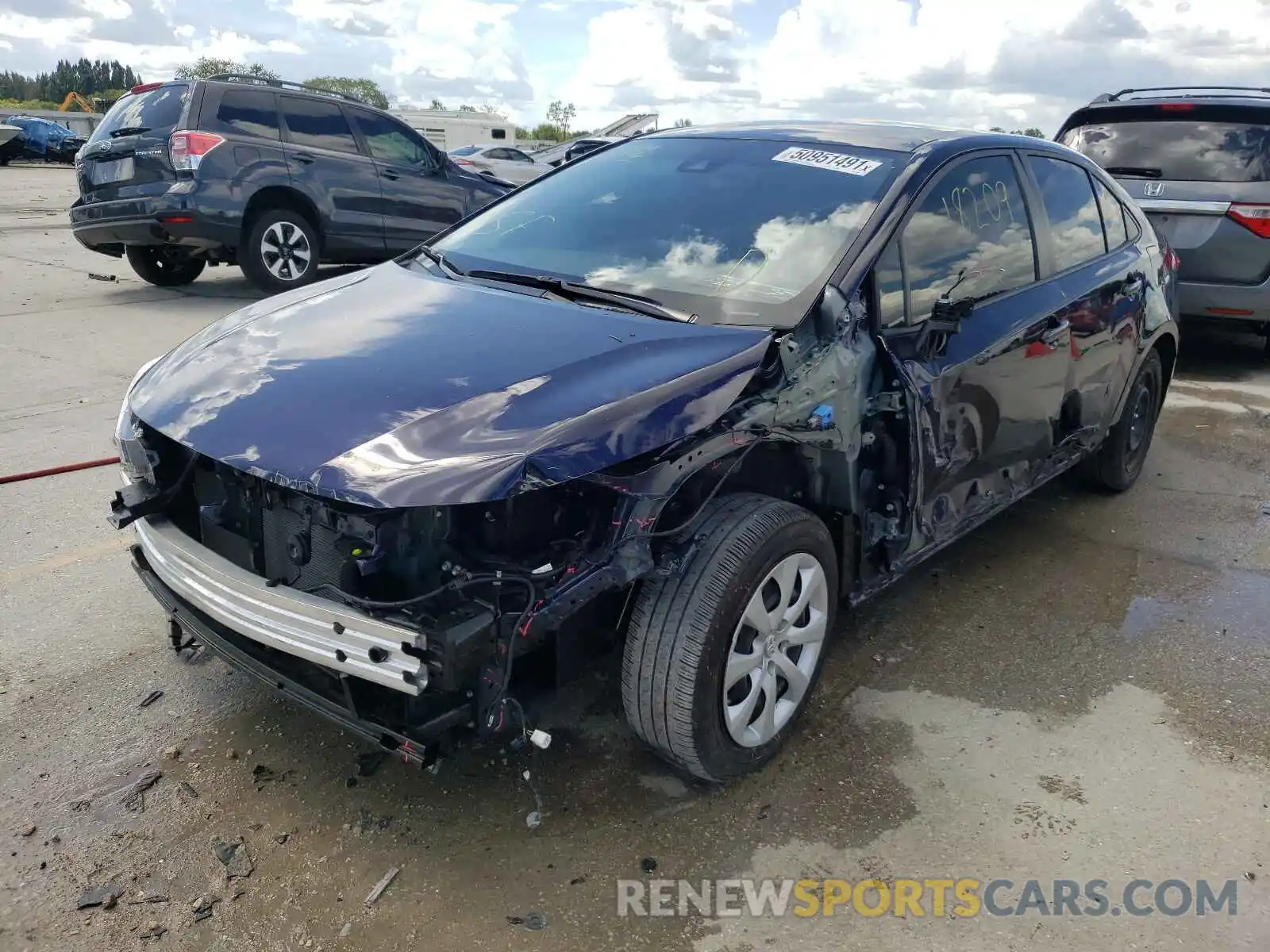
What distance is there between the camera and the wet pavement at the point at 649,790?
7.50 feet

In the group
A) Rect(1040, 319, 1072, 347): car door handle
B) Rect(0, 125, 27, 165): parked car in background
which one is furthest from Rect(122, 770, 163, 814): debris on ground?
Rect(0, 125, 27, 165): parked car in background

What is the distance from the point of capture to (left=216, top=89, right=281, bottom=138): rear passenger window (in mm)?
8617

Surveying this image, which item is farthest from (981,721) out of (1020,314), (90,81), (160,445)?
(90,81)

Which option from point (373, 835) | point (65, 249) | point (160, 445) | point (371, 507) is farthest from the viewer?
point (65, 249)

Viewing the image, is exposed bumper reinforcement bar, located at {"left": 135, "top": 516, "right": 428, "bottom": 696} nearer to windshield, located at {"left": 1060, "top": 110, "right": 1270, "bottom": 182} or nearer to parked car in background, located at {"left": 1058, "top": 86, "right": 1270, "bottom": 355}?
parked car in background, located at {"left": 1058, "top": 86, "right": 1270, "bottom": 355}

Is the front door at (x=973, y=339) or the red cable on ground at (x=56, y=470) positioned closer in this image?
the front door at (x=973, y=339)

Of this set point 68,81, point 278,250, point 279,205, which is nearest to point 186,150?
point 279,205

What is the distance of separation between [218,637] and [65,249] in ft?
39.1

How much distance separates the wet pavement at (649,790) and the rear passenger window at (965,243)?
1.25 meters

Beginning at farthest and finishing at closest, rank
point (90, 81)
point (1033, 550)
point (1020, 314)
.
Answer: point (90, 81) → point (1033, 550) → point (1020, 314)

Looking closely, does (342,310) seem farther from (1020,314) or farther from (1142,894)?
(1142,894)

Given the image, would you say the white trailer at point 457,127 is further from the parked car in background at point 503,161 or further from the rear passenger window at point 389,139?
the rear passenger window at point 389,139

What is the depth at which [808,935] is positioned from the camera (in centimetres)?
227

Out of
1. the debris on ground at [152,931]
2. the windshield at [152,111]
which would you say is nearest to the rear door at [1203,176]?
the debris on ground at [152,931]
